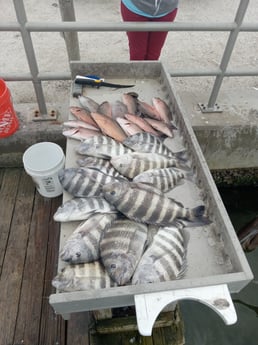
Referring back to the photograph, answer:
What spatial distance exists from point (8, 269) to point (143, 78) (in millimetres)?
1960

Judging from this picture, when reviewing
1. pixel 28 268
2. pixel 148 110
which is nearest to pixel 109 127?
pixel 148 110

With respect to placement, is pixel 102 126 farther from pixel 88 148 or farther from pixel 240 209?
pixel 240 209

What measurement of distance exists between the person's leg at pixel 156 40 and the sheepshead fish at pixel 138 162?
150cm

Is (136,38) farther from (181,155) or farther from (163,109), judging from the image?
(181,155)

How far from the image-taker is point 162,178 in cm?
170

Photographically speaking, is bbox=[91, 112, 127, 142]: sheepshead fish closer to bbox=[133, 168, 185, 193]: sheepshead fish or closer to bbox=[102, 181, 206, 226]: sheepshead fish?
bbox=[133, 168, 185, 193]: sheepshead fish

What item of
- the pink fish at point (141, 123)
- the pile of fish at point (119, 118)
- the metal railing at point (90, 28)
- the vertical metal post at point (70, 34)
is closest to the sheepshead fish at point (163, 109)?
the pile of fish at point (119, 118)

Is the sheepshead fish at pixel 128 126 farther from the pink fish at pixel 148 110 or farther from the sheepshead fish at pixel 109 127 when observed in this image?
the pink fish at pixel 148 110

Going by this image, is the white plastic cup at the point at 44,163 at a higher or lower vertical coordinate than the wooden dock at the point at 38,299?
higher

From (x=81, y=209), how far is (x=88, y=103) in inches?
38.0

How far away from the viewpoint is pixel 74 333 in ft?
7.26

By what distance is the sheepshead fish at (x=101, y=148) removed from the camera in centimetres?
184

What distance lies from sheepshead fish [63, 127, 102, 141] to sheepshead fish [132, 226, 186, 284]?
837mm

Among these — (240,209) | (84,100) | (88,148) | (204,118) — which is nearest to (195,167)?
(88,148)
